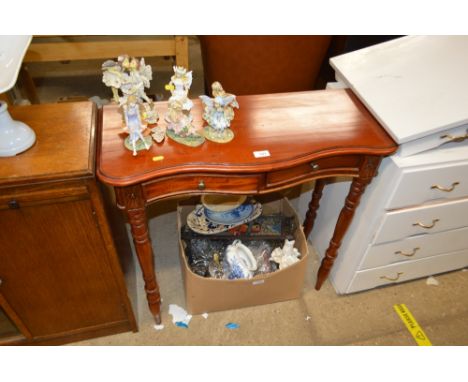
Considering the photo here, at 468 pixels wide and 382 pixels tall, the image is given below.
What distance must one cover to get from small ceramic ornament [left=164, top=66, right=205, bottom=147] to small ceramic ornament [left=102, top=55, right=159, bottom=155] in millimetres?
74

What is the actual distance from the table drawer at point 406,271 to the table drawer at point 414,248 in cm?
4

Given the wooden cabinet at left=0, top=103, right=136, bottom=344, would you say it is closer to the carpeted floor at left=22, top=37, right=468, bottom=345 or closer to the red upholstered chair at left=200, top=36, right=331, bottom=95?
the carpeted floor at left=22, top=37, right=468, bottom=345

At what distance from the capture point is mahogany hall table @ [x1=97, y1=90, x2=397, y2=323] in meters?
1.01

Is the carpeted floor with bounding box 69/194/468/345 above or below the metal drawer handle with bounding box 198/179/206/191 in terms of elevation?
below

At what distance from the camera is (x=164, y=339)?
1.54 metres

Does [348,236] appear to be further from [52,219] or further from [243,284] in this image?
[52,219]

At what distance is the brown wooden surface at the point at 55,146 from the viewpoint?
3.06 feet

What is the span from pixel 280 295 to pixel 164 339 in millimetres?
547

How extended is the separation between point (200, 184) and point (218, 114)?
0.72 ft

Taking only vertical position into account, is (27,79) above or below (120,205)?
below

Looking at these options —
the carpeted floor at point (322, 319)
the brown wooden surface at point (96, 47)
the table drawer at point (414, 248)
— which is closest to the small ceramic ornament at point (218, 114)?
the table drawer at point (414, 248)

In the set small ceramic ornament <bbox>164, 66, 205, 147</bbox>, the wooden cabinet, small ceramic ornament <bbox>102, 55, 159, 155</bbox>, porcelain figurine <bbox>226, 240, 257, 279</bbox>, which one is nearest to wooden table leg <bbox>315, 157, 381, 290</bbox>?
porcelain figurine <bbox>226, 240, 257, 279</bbox>

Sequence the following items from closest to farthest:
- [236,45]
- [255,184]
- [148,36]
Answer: [255,184] < [236,45] < [148,36]

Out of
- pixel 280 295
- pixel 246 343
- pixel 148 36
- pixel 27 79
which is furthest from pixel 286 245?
pixel 27 79
